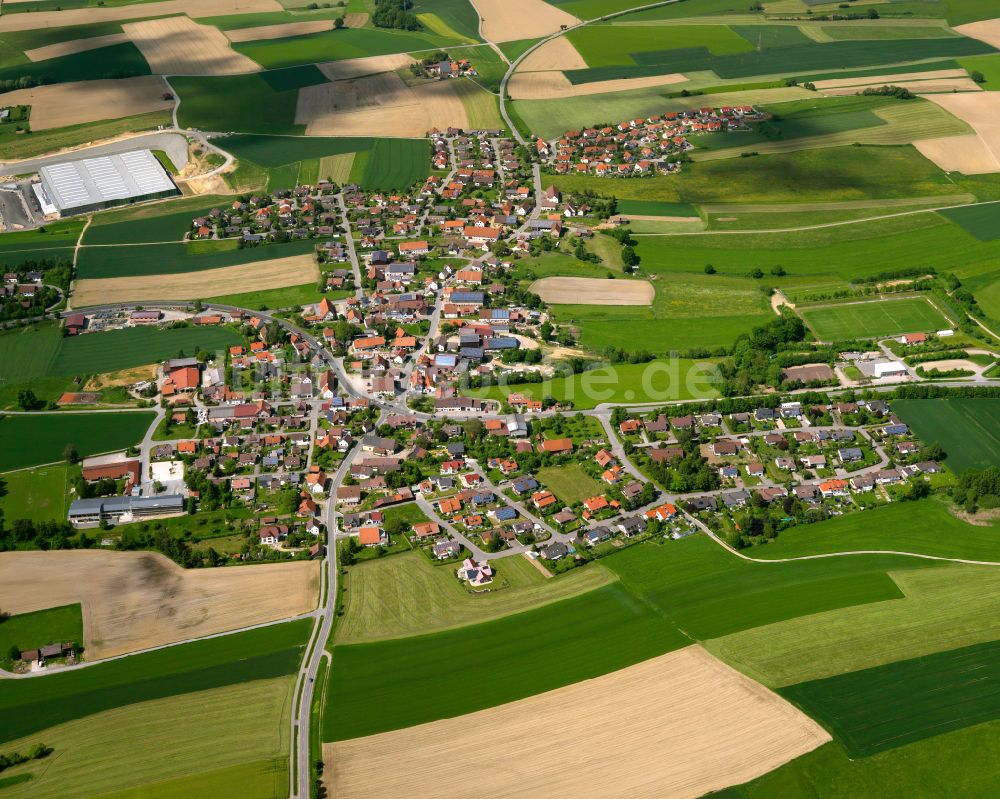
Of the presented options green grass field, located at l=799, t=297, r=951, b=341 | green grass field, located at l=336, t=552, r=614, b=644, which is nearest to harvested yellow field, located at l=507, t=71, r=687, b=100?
green grass field, located at l=799, t=297, r=951, b=341

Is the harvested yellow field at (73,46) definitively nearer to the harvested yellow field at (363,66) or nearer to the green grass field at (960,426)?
the harvested yellow field at (363,66)

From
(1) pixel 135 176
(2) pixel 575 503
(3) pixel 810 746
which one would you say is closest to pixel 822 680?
Result: (3) pixel 810 746

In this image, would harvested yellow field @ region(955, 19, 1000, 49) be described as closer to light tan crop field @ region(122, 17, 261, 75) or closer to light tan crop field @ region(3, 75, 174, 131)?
light tan crop field @ region(122, 17, 261, 75)

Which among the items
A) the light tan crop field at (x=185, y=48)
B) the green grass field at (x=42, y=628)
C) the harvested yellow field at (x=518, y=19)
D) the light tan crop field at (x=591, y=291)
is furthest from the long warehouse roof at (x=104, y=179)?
the green grass field at (x=42, y=628)

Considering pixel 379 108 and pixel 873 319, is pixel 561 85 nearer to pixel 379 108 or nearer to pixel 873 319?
pixel 379 108

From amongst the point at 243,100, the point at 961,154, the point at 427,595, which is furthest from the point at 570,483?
the point at 243,100

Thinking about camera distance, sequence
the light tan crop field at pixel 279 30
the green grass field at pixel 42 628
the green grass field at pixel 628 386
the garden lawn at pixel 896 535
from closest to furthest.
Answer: the green grass field at pixel 42 628 → the garden lawn at pixel 896 535 → the green grass field at pixel 628 386 → the light tan crop field at pixel 279 30
